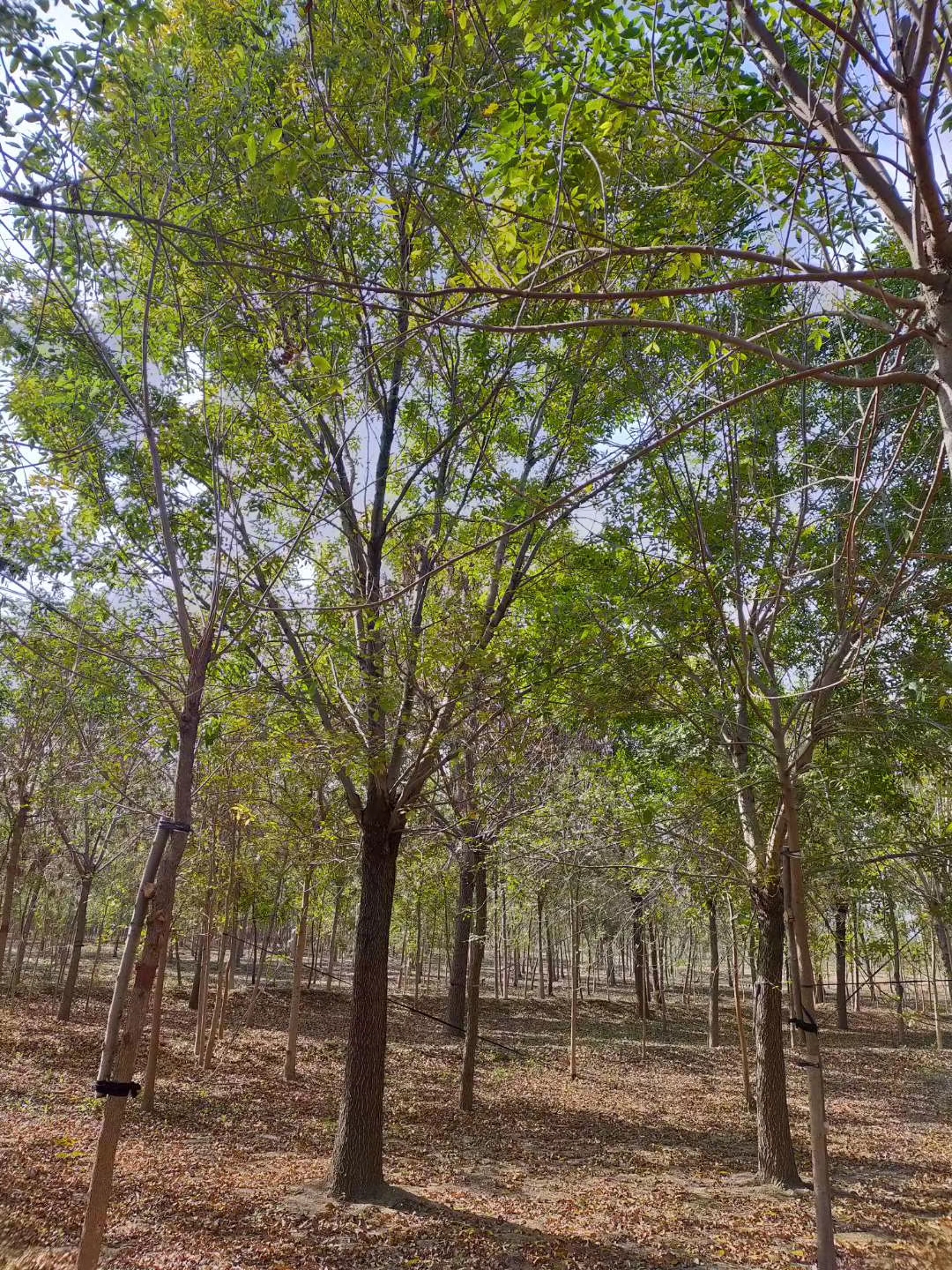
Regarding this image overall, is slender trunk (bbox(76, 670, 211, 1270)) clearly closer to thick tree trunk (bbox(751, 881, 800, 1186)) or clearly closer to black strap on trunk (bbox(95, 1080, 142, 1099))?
black strap on trunk (bbox(95, 1080, 142, 1099))

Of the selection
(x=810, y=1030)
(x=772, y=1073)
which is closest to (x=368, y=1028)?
(x=810, y=1030)

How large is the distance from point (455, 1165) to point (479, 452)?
848 cm

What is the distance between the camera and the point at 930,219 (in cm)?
228

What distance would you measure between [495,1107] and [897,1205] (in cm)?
618

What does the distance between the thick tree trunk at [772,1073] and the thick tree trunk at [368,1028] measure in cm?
435

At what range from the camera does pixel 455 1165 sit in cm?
962

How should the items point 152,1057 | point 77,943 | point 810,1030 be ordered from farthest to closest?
point 77,943 → point 152,1057 → point 810,1030

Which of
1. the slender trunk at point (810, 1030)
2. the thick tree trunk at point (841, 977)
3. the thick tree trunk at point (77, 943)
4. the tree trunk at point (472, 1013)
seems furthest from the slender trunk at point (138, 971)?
the thick tree trunk at point (841, 977)

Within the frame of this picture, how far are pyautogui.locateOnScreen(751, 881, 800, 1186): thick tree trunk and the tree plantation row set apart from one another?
1.9 inches

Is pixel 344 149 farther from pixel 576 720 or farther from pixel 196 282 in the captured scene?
pixel 576 720

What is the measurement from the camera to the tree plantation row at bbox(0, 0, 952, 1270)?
12.3 feet

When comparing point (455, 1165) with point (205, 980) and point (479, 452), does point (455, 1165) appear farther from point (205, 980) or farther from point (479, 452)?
point (479, 452)

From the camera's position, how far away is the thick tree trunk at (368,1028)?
24.8 feet

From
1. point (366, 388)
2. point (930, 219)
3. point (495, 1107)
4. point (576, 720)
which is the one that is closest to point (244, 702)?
point (366, 388)
